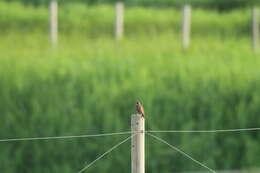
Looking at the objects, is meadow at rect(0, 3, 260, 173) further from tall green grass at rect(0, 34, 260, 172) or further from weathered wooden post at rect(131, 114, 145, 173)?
weathered wooden post at rect(131, 114, 145, 173)

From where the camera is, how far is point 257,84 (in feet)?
49.6

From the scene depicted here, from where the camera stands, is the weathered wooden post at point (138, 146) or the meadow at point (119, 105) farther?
the meadow at point (119, 105)

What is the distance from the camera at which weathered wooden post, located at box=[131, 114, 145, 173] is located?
17.7 ft

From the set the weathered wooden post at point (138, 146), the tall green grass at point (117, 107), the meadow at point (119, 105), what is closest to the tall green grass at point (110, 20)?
the meadow at point (119, 105)

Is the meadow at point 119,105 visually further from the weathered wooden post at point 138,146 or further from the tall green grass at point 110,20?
the weathered wooden post at point 138,146

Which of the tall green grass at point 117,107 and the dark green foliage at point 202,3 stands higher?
the dark green foliage at point 202,3

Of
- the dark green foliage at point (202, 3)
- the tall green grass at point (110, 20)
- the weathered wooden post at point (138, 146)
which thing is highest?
the dark green foliage at point (202, 3)

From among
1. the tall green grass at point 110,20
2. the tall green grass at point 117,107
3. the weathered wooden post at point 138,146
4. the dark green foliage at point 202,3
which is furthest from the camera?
the dark green foliage at point 202,3

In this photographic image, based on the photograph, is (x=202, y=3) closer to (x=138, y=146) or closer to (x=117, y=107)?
(x=117, y=107)

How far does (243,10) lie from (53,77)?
14008 millimetres

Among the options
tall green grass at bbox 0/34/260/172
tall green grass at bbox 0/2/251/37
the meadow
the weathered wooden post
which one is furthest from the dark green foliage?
the weathered wooden post

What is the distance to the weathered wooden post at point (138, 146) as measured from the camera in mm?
5410

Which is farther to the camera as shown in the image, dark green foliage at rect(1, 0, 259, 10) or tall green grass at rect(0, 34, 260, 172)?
dark green foliage at rect(1, 0, 259, 10)

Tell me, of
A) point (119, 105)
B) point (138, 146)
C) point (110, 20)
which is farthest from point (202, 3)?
point (138, 146)
